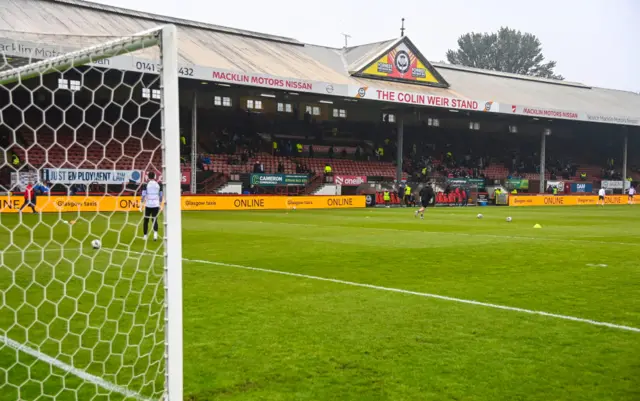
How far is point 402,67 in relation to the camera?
43969 mm

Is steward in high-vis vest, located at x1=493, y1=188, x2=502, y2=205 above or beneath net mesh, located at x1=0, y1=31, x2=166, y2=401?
beneath

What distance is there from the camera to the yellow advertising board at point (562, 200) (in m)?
44.0

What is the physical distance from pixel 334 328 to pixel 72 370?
8.05ft

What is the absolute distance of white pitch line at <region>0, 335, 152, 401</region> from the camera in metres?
4.43

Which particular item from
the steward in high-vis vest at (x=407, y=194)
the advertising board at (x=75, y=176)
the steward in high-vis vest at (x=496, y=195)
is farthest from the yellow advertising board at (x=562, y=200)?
the advertising board at (x=75, y=176)

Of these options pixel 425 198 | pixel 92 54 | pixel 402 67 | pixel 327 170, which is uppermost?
pixel 402 67

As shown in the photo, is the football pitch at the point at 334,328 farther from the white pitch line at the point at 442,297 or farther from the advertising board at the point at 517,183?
the advertising board at the point at 517,183

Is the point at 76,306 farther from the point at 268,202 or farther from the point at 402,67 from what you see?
the point at 402,67

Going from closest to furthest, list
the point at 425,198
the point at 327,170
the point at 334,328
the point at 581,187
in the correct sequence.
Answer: the point at 334,328 → the point at 425,198 → the point at 327,170 → the point at 581,187

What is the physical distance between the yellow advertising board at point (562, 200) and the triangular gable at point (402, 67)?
369 inches

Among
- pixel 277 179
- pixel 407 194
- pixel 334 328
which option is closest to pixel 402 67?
pixel 407 194

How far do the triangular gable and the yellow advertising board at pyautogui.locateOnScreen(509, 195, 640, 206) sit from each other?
938cm

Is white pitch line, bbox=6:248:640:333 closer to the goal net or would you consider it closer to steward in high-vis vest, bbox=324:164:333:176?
the goal net

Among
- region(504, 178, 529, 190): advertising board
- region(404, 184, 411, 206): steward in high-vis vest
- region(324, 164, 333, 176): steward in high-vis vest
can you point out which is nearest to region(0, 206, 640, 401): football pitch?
region(404, 184, 411, 206): steward in high-vis vest
